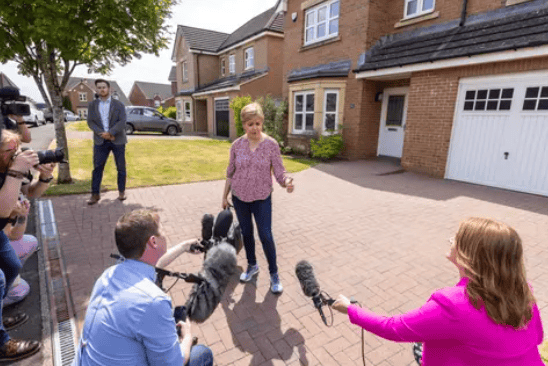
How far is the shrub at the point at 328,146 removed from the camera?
1176 centimetres

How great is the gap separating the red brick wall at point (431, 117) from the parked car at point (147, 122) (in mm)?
16744

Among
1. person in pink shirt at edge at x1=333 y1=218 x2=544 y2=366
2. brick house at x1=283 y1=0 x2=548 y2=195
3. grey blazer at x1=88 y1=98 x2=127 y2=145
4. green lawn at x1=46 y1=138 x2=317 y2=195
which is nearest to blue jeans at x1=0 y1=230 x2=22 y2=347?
person in pink shirt at edge at x1=333 y1=218 x2=544 y2=366

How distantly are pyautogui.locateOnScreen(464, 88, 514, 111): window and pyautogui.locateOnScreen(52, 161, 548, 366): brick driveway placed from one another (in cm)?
209

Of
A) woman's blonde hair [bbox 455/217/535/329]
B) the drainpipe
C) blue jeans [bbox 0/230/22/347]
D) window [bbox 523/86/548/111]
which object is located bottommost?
blue jeans [bbox 0/230/22/347]

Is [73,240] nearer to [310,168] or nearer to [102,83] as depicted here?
[102,83]

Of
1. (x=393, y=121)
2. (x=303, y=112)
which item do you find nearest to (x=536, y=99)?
(x=393, y=121)

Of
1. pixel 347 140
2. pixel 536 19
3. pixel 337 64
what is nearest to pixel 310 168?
pixel 347 140

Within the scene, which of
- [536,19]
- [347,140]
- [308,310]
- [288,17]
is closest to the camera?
[308,310]

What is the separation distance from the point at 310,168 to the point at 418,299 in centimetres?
755

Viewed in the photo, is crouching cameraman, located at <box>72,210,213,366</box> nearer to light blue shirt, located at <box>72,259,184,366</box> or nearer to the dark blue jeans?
light blue shirt, located at <box>72,259,184,366</box>

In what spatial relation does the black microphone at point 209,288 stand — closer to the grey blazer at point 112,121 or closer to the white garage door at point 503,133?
the grey blazer at point 112,121

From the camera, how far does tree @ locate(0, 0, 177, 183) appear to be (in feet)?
16.3

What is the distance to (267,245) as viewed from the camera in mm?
3199

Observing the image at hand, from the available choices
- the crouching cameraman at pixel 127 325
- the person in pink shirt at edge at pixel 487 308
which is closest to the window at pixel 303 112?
the person in pink shirt at edge at pixel 487 308
